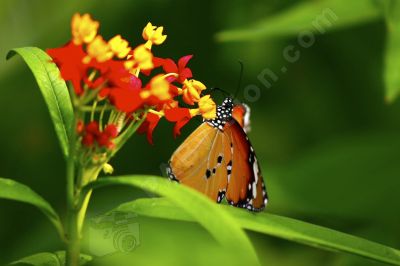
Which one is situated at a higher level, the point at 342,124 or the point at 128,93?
the point at 342,124

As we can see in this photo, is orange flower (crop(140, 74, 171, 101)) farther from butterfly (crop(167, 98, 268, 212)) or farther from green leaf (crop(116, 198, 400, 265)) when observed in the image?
butterfly (crop(167, 98, 268, 212))

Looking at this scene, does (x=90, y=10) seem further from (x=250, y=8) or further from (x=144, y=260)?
(x=144, y=260)

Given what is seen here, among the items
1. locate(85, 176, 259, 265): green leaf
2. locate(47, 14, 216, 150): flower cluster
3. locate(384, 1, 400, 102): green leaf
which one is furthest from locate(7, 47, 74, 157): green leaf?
locate(384, 1, 400, 102): green leaf

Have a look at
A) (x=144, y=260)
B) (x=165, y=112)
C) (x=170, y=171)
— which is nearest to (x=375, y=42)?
(x=144, y=260)

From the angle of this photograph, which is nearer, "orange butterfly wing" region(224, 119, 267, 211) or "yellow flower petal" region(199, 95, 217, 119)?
"yellow flower petal" region(199, 95, 217, 119)

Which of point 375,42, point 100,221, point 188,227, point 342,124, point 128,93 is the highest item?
point 375,42

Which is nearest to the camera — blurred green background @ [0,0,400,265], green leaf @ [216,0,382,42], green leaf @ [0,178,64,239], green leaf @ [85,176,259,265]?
green leaf @ [85,176,259,265]

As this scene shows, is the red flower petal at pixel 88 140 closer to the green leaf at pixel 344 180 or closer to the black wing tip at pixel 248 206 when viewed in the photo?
the black wing tip at pixel 248 206

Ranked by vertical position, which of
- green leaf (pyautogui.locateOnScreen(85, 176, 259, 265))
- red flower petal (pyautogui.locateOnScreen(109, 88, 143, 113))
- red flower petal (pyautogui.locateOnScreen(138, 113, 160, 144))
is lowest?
green leaf (pyautogui.locateOnScreen(85, 176, 259, 265))
